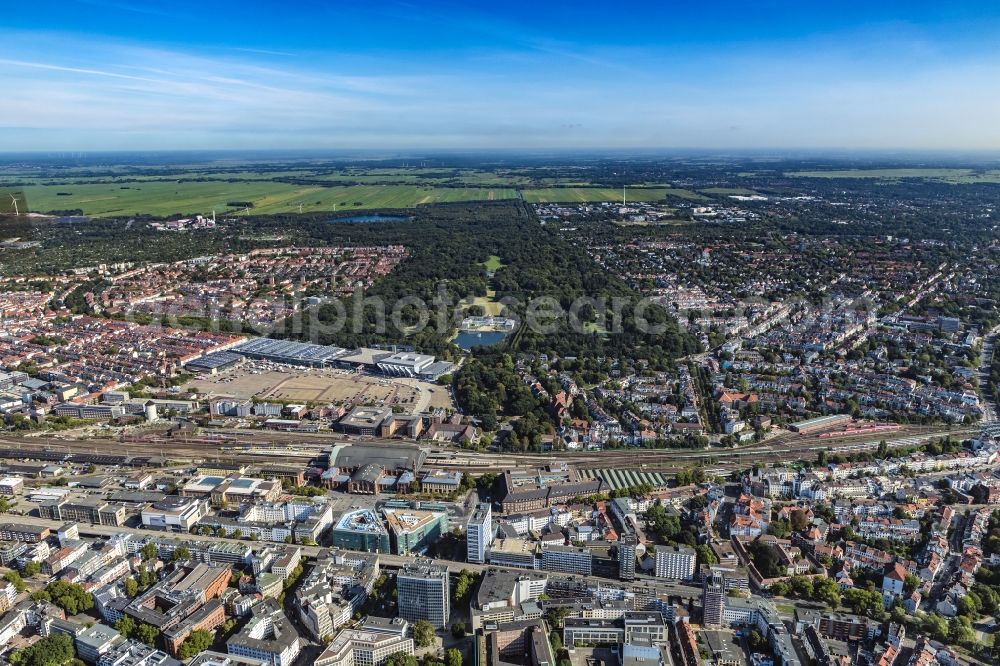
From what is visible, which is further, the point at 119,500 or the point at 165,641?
the point at 119,500

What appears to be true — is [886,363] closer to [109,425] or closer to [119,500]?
[119,500]

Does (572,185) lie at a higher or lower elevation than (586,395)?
higher

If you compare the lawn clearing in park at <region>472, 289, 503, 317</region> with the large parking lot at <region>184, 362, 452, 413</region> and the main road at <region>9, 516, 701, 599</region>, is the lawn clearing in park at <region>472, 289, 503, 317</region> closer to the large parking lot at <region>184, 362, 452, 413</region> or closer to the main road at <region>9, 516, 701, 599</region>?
the large parking lot at <region>184, 362, 452, 413</region>

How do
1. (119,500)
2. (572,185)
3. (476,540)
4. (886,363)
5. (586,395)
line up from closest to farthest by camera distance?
(476,540), (119,500), (586,395), (886,363), (572,185)

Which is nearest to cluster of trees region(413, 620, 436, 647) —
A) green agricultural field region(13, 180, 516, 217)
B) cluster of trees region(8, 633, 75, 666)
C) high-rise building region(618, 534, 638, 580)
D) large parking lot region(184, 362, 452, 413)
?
high-rise building region(618, 534, 638, 580)

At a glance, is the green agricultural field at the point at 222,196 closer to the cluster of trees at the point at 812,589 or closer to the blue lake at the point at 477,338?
the blue lake at the point at 477,338

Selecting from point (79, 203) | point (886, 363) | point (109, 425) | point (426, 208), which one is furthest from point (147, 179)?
point (886, 363)

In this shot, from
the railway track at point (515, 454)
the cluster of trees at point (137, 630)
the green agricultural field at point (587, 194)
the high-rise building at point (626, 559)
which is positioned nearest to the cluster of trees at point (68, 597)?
the cluster of trees at point (137, 630)

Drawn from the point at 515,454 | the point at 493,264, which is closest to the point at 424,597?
the point at 515,454
